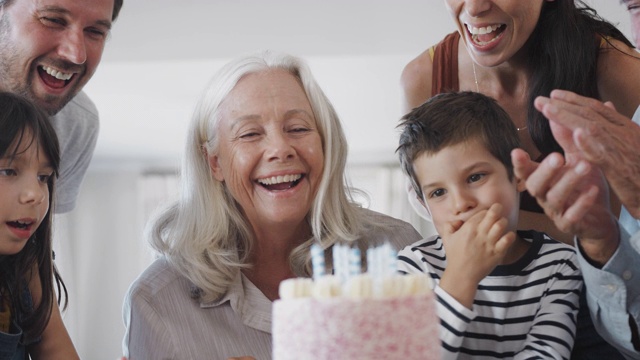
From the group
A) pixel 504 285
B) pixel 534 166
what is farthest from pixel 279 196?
pixel 534 166

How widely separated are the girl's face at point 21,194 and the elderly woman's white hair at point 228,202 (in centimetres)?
31

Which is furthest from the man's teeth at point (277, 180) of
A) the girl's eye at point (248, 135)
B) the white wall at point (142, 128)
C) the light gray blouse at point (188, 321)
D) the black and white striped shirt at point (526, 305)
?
the white wall at point (142, 128)

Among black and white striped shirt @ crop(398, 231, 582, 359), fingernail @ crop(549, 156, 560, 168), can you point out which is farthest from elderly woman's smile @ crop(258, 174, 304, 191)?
fingernail @ crop(549, 156, 560, 168)

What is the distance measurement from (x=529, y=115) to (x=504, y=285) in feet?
2.15

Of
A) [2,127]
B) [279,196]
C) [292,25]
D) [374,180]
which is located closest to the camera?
[2,127]

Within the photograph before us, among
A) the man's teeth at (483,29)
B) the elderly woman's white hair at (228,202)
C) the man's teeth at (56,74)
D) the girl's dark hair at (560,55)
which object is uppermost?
the man's teeth at (56,74)

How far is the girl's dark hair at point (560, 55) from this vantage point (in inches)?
81.4

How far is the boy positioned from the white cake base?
14.8 inches

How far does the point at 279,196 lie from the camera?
1906 millimetres

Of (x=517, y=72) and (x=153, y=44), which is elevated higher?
(x=153, y=44)

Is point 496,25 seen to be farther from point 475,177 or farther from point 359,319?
point 359,319

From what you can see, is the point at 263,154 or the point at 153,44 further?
the point at 153,44

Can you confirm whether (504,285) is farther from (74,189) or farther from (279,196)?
(74,189)

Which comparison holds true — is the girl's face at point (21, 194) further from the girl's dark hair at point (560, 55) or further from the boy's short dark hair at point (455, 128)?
the girl's dark hair at point (560, 55)
